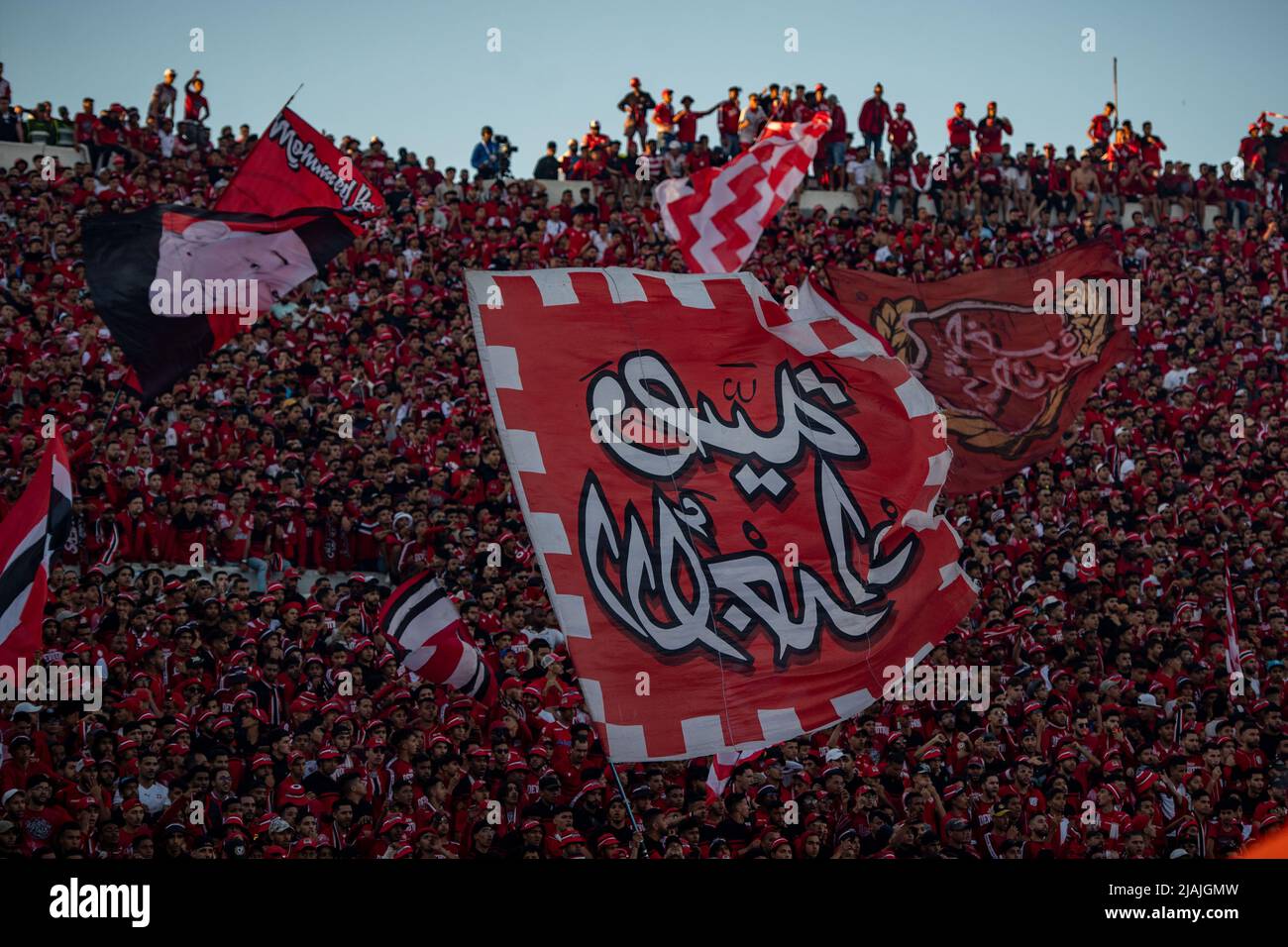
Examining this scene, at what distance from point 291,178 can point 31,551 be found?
4.43 metres

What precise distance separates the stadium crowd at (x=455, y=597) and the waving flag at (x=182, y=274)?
2040 mm

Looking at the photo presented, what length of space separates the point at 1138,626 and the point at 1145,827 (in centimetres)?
330

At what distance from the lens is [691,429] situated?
755 centimetres

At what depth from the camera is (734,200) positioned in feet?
48.5

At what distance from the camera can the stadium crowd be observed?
32.5 ft

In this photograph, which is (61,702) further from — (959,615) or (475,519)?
(959,615)

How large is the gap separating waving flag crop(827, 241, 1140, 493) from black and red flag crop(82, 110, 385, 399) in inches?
174
